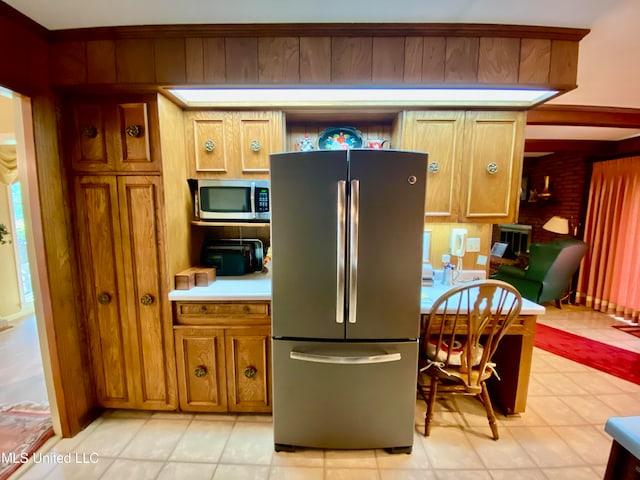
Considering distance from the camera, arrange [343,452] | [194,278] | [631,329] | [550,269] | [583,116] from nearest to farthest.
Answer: [343,452], [194,278], [583,116], [631,329], [550,269]

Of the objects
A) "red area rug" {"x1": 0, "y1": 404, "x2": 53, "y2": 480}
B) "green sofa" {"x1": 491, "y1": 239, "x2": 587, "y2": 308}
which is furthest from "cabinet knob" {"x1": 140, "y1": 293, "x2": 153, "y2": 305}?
"green sofa" {"x1": 491, "y1": 239, "x2": 587, "y2": 308}

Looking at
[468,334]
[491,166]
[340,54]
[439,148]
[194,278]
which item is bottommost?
[468,334]

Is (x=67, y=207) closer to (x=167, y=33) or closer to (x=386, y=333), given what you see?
(x=167, y=33)

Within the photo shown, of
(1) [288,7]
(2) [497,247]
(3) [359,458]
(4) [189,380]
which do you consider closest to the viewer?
(1) [288,7]

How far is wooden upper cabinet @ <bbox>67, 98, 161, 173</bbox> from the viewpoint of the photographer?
66.9 inches

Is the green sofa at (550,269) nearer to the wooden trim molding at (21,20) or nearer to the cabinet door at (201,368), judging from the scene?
the cabinet door at (201,368)

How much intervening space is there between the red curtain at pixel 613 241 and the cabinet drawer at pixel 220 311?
15.7 feet

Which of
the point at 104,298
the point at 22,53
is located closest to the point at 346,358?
the point at 104,298

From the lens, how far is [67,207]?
1713mm

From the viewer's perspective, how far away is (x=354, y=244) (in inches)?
57.1

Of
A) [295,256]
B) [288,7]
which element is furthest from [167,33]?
[295,256]

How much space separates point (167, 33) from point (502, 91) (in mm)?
1926

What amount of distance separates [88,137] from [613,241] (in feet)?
A: 19.3

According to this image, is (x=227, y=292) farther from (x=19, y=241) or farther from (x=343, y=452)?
(x=19, y=241)
